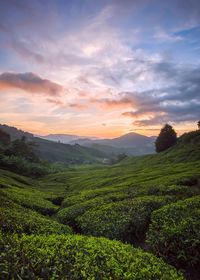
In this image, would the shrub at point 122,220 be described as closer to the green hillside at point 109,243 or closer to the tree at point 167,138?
the green hillside at point 109,243

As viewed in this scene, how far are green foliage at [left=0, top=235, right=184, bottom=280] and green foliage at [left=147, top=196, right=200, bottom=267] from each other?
318 cm

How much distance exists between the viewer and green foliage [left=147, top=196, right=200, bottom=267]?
1673 centimetres

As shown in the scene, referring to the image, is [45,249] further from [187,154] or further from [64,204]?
[187,154]

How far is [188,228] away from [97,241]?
644 cm

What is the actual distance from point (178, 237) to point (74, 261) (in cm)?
828

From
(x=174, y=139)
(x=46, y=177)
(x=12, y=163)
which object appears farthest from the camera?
(x=174, y=139)

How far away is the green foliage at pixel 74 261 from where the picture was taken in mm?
10446

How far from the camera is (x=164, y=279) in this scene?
1203cm

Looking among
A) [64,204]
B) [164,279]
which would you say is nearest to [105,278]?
[164,279]

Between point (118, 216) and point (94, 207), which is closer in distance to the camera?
point (118, 216)

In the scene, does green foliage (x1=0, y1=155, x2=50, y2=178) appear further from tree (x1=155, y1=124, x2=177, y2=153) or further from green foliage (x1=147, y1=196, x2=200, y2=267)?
green foliage (x1=147, y1=196, x2=200, y2=267)

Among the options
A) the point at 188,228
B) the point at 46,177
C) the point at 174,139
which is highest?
the point at 174,139

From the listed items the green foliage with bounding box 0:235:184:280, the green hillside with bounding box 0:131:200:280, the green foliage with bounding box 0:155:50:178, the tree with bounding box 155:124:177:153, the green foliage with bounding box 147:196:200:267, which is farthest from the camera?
the tree with bounding box 155:124:177:153

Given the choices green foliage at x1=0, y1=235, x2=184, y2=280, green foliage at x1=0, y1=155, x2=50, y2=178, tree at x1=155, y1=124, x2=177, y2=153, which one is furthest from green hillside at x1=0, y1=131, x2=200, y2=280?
tree at x1=155, y1=124, x2=177, y2=153
